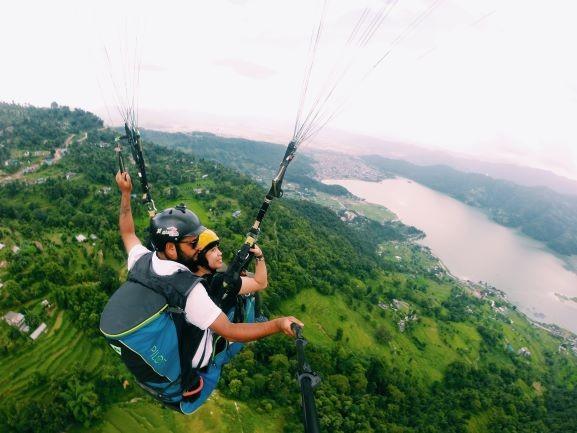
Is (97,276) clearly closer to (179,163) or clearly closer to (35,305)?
(35,305)

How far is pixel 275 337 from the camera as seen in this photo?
95.8 ft

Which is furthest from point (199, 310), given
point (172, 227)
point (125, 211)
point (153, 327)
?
point (125, 211)

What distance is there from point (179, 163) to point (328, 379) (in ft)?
209

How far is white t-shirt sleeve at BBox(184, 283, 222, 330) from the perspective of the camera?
2.38 metres

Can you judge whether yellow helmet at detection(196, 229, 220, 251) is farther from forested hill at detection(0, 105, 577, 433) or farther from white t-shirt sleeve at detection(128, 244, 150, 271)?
forested hill at detection(0, 105, 577, 433)

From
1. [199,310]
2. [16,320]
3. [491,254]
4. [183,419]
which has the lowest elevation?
[491,254]

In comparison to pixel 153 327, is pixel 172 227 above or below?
above

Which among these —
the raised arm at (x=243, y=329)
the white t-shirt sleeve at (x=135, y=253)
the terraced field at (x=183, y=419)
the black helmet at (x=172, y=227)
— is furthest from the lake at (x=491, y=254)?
the white t-shirt sleeve at (x=135, y=253)

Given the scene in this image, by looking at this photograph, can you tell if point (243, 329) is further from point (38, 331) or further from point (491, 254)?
point (491, 254)

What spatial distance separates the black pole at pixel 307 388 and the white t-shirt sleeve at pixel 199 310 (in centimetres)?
64

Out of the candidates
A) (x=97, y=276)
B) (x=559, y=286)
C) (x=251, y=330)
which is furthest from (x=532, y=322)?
(x=251, y=330)

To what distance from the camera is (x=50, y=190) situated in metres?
47.5

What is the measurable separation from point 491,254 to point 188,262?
120m

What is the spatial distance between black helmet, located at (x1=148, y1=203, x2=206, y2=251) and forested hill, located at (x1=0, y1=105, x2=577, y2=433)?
67.1ft
